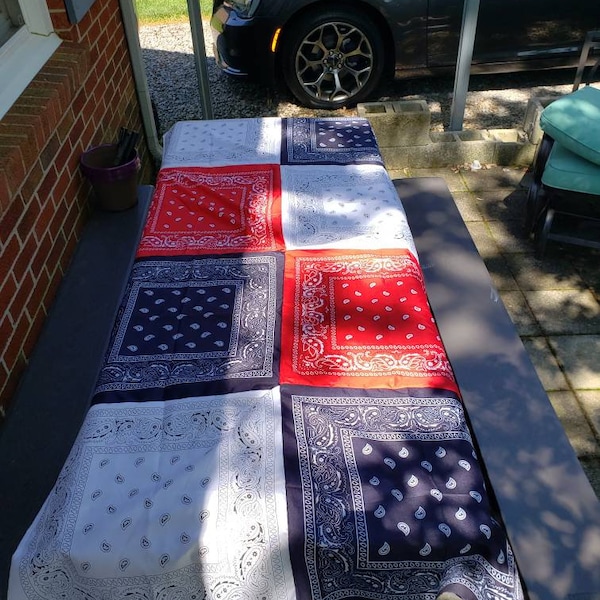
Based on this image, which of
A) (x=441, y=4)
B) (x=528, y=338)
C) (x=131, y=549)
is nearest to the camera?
(x=131, y=549)

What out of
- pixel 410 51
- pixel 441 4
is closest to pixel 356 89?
pixel 410 51

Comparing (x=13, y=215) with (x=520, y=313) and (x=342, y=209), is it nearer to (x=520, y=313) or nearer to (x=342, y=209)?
(x=342, y=209)

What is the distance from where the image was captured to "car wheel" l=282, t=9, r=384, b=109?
18.0ft

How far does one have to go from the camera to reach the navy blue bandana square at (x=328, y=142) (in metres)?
3.30

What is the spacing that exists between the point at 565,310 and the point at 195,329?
238 cm

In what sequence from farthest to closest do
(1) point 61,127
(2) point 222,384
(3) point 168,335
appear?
(1) point 61,127 < (3) point 168,335 < (2) point 222,384

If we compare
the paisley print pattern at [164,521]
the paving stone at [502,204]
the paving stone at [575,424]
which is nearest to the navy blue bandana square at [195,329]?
the paisley print pattern at [164,521]

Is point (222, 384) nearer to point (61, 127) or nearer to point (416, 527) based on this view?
point (416, 527)

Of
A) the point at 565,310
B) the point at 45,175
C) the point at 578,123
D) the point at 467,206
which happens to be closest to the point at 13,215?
the point at 45,175

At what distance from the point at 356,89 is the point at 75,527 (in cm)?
501

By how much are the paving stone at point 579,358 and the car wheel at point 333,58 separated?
3.23 metres

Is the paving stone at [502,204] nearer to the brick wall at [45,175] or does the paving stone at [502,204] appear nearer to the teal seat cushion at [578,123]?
the teal seat cushion at [578,123]

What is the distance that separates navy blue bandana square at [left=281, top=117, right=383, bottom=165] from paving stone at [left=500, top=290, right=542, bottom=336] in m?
1.17

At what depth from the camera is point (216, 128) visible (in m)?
3.64
